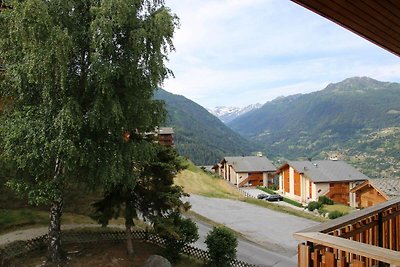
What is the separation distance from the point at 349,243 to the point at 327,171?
179ft

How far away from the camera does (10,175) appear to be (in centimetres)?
1395

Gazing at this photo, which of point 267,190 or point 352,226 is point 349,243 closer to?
point 352,226

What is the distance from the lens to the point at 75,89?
510 inches

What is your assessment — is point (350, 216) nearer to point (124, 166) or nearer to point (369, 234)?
point (369, 234)

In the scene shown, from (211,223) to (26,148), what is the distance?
16.7 metres

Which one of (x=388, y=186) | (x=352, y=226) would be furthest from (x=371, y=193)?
(x=352, y=226)

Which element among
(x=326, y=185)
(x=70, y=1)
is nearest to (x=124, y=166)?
(x=70, y=1)

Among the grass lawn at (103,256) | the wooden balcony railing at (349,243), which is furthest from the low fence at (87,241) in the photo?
the wooden balcony railing at (349,243)

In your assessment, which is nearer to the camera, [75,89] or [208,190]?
[75,89]

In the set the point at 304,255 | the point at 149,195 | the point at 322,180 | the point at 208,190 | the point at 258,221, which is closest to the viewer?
the point at 304,255

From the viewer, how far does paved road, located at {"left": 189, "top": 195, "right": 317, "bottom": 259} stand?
22.4m

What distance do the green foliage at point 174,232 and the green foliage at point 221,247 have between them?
897 millimetres

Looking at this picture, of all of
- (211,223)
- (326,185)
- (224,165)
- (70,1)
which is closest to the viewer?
(70,1)

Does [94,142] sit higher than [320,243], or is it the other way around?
[94,142]
